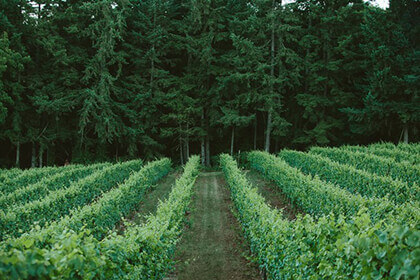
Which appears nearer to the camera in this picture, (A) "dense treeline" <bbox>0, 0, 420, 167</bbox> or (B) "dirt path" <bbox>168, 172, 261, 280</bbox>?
(B) "dirt path" <bbox>168, 172, 261, 280</bbox>

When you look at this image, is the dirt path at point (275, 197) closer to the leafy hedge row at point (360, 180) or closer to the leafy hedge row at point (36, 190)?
the leafy hedge row at point (360, 180)

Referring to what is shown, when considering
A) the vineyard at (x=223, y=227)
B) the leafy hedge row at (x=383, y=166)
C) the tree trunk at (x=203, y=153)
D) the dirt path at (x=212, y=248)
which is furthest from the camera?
the tree trunk at (x=203, y=153)

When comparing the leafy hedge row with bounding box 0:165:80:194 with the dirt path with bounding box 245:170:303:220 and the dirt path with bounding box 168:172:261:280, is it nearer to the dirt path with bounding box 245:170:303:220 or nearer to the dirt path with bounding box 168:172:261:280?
the dirt path with bounding box 168:172:261:280

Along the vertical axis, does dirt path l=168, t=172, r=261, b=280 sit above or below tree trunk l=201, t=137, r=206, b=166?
below

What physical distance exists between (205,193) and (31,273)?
15219 millimetres

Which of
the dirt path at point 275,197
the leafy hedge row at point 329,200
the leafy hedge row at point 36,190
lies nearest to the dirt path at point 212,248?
the dirt path at point 275,197

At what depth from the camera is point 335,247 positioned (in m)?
4.59

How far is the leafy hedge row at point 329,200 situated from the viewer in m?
6.52

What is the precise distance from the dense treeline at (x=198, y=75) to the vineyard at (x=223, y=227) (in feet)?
29.2

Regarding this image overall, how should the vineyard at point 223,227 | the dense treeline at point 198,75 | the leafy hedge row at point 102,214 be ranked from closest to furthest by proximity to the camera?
the vineyard at point 223,227 < the leafy hedge row at point 102,214 < the dense treeline at point 198,75

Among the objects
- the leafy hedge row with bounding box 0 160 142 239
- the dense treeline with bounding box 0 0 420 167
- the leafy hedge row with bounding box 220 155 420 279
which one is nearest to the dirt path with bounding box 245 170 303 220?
the leafy hedge row with bounding box 220 155 420 279

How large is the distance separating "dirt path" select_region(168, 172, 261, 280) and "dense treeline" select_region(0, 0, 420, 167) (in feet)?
52.4

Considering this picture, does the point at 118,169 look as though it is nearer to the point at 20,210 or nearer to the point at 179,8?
the point at 20,210

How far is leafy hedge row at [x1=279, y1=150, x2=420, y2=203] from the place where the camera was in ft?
31.6
